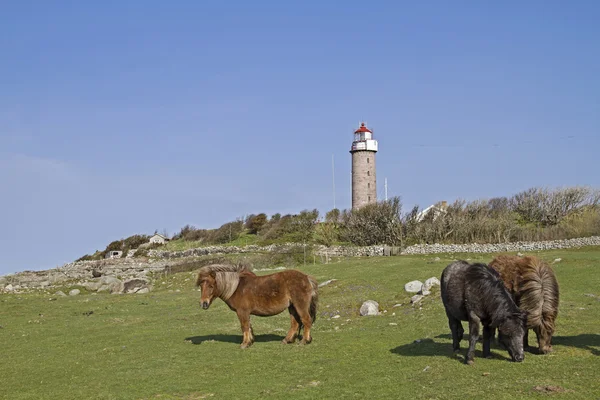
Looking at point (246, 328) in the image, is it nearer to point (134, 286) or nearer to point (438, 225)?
point (134, 286)

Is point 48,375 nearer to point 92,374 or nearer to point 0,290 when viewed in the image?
point 92,374

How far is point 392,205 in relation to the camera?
54125mm

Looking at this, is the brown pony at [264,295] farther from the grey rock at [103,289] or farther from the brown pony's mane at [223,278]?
the grey rock at [103,289]

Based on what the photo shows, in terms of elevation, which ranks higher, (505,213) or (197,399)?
(505,213)

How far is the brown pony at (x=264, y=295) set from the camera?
14.0 m

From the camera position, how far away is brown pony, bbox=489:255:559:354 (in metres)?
10.9

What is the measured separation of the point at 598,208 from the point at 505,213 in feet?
29.2

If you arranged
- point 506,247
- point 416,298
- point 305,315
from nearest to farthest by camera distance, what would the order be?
point 305,315 → point 416,298 → point 506,247

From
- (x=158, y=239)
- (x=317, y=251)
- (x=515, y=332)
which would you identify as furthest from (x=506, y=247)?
(x=158, y=239)

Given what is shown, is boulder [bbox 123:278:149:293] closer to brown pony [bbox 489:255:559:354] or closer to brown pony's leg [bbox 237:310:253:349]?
brown pony's leg [bbox 237:310:253:349]

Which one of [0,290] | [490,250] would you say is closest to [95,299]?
[0,290]

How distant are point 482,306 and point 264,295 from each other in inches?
208

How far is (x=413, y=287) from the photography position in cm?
2152

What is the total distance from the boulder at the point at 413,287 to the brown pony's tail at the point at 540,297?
10.1 meters
